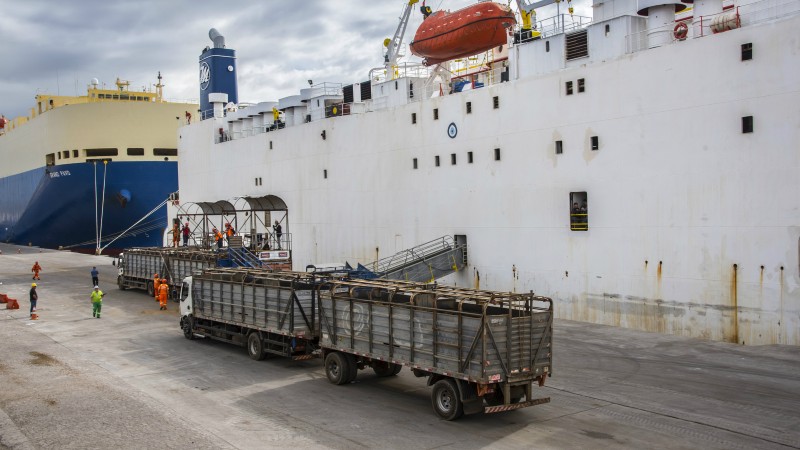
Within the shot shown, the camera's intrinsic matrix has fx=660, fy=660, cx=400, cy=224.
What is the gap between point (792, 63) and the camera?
16.6 m

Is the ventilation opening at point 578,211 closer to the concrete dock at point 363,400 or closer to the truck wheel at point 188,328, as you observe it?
the concrete dock at point 363,400

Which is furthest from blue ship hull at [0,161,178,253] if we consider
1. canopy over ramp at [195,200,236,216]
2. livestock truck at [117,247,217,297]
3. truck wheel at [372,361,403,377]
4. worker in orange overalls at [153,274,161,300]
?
truck wheel at [372,361,403,377]

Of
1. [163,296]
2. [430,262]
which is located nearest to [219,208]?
[163,296]

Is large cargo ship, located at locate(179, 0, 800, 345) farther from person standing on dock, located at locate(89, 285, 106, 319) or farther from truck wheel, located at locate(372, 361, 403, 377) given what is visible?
person standing on dock, located at locate(89, 285, 106, 319)

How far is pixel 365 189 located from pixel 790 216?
1818 centimetres

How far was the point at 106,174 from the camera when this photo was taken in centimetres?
5400

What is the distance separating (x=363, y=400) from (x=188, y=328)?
886 cm

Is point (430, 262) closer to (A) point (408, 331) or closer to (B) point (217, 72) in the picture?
(A) point (408, 331)

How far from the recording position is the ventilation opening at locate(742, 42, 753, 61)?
57.2 feet

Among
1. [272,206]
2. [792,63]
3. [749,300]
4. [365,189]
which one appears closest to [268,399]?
[749,300]

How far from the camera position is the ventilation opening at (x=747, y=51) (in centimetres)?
1742

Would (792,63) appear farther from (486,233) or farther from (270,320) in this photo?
(270,320)

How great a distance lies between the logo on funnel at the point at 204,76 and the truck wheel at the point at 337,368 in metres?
36.0

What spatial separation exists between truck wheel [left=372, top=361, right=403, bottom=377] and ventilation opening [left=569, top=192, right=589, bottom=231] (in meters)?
9.59
